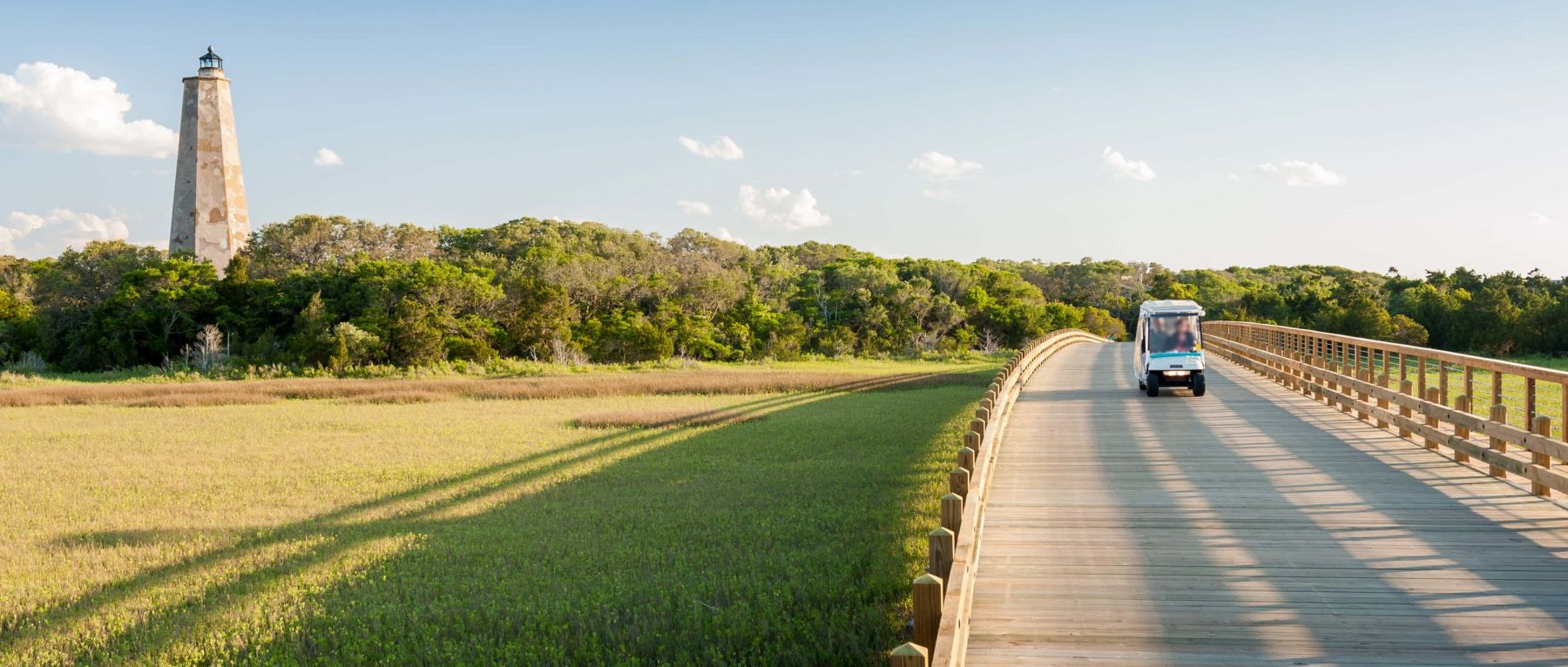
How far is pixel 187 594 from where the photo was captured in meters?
8.23

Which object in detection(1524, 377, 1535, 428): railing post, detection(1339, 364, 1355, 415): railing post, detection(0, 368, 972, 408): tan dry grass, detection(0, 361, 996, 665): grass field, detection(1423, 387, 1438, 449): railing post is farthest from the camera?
detection(0, 368, 972, 408): tan dry grass

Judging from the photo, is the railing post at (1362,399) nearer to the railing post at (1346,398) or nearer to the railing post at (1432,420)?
the railing post at (1346,398)

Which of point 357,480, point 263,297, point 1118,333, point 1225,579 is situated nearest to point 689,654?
point 1225,579

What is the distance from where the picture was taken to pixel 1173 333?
17406mm

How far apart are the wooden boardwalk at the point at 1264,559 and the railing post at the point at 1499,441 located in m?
0.16

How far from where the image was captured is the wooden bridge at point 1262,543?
16.6 feet

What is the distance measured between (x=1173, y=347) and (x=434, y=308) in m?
30.4

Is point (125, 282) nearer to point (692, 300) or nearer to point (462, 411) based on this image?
point (692, 300)

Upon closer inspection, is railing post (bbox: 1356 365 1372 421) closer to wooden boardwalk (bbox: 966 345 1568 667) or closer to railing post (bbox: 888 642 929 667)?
wooden boardwalk (bbox: 966 345 1568 667)

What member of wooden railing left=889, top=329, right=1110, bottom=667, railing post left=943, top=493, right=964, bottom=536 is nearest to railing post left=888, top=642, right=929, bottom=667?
wooden railing left=889, top=329, right=1110, bottom=667

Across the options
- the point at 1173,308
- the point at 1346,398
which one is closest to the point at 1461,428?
the point at 1346,398

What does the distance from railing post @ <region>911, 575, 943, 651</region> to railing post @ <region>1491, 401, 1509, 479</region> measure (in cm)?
725

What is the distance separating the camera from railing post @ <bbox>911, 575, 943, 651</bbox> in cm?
428

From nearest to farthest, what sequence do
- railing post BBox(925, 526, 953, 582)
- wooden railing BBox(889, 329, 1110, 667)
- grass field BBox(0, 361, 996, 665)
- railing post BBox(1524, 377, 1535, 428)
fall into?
1. wooden railing BBox(889, 329, 1110, 667)
2. railing post BBox(925, 526, 953, 582)
3. grass field BBox(0, 361, 996, 665)
4. railing post BBox(1524, 377, 1535, 428)
